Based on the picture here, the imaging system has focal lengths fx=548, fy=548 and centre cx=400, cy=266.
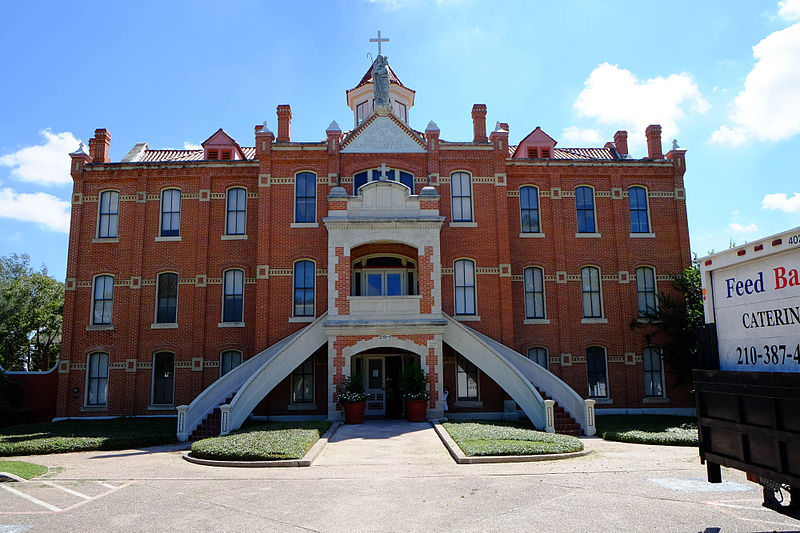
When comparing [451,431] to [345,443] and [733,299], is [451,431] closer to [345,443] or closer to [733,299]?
[345,443]

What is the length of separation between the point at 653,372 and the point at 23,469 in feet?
70.4

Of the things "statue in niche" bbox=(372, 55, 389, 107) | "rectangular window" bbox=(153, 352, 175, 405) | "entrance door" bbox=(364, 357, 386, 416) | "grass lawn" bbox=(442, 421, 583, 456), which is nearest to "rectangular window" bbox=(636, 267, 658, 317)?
"grass lawn" bbox=(442, 421, 583, 456)

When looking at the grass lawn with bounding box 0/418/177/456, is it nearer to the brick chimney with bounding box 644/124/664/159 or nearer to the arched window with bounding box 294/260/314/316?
the arched window with bounding box 294/260/314/316

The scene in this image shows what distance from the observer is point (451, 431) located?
15453mm

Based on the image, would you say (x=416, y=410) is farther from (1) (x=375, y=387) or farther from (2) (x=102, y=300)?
(2) (x=102, y=300)

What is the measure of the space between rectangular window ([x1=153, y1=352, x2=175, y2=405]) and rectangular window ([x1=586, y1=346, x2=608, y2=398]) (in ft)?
55.6

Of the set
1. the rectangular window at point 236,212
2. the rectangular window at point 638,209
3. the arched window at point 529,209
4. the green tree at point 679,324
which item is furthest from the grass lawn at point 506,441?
the rectangular window at point 638,209

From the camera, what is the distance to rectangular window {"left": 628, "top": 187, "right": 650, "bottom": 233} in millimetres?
23891

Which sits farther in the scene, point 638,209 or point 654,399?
point 638,209

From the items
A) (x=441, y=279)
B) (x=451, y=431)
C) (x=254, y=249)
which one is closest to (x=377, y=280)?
(x=441, y=279)

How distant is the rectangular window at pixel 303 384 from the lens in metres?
21.6

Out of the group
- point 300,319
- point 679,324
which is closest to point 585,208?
point 679,324

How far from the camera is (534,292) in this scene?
75.4 feet

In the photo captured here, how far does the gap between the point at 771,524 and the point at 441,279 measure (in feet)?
49.7
